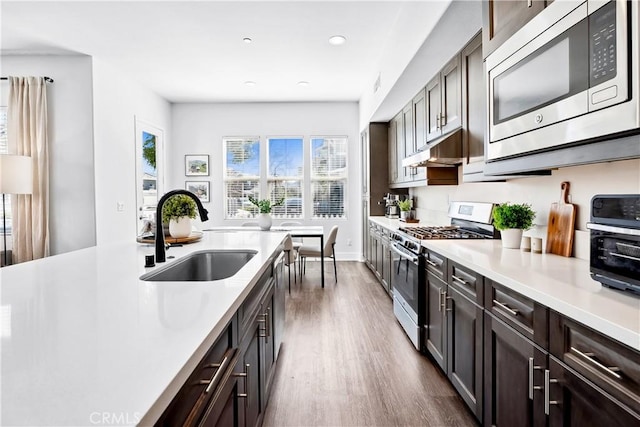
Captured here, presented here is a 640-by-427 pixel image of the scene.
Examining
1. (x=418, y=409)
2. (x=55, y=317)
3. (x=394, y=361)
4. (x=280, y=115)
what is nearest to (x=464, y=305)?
(x=418, y=409)

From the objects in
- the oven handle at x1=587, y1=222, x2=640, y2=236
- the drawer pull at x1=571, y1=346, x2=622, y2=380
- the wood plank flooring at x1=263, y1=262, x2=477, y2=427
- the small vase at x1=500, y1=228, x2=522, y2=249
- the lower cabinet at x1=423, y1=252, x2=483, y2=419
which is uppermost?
the oven handle at x1=587, y1=222, x2=640, y2=236

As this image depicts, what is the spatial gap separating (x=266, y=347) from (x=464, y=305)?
107 cm

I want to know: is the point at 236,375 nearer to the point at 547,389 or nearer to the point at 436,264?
the point at 547,389

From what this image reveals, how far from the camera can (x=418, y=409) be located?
6.55 ft

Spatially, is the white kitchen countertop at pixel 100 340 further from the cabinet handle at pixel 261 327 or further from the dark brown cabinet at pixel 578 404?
the dark brown cabinet at pixel 578 404

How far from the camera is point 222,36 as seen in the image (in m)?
3.83

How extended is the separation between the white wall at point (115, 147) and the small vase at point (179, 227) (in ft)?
8.56

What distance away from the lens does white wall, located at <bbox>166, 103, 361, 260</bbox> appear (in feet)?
21.6

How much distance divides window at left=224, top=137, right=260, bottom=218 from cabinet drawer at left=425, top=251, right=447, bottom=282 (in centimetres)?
464

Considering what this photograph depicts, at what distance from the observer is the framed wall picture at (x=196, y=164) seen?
662 cm

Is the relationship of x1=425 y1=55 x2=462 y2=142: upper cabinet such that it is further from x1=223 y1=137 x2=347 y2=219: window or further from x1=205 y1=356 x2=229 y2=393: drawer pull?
x1=223 y1=137 x2=347 y2=219: window

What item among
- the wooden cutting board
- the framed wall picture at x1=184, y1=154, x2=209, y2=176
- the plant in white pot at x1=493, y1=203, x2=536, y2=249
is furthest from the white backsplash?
the framed wall picture at x1=184, y1=154, x2=209, y2=176

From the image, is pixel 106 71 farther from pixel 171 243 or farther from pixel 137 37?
pixel 171 243

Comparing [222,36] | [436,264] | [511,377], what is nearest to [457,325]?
[436,264]
